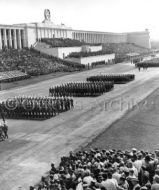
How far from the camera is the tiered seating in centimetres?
4782

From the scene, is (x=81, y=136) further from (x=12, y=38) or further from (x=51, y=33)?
(x=51, y=33)

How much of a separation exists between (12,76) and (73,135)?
33.0 metres

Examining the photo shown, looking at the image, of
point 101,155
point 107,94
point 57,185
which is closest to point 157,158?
point 101,155

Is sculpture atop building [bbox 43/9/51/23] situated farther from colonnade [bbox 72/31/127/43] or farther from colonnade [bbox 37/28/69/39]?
colonnade [bbox 72/31/127/43]

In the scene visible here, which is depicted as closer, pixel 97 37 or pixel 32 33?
pixel 32 33

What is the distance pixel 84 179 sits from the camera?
10.0 meters

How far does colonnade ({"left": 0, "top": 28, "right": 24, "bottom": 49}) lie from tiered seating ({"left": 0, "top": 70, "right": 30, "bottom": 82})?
17.1 meters

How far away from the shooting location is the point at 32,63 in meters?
59.4

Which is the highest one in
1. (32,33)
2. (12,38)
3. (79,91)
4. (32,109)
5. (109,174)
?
(32,33)

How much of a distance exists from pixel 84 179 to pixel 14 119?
14352 mm

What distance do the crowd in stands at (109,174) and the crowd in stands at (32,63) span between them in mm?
42027

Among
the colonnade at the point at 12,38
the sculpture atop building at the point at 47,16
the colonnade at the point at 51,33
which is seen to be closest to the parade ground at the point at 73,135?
the colonnade at the point at 12,38

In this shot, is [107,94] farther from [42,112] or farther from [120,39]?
[120,39]

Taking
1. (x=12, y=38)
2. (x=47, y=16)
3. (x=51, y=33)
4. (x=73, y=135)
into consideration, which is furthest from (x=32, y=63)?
(x=73, y=135)
